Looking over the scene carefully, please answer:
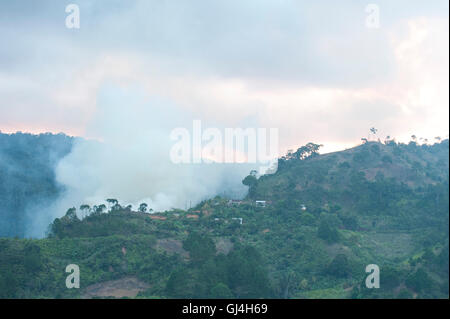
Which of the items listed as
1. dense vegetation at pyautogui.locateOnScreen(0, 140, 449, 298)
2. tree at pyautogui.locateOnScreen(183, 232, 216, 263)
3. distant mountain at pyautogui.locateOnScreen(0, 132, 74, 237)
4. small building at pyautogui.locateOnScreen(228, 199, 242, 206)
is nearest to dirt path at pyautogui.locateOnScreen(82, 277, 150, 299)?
dense vegetation at pyautogui.locateOnScreen(0, 140, 449, 298)

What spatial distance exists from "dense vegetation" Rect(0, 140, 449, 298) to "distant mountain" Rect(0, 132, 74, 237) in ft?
79.7

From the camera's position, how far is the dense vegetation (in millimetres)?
44438

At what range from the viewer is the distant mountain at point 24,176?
284 ft

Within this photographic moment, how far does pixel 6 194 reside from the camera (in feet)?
287

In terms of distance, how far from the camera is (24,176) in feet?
300

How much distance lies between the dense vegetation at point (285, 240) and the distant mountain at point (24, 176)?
79.7 feet

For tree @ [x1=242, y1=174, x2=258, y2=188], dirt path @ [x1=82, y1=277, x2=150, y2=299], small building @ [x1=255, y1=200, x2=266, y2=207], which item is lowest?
dirt path @ [x1=82, y1=277, x2=150, y2=299]

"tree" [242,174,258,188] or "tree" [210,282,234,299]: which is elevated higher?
"tree" [242,174,258,188]

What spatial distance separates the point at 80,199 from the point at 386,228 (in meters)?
43.4

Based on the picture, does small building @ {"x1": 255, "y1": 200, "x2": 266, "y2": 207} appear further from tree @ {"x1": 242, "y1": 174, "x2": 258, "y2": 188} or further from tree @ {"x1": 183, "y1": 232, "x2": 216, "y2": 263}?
tree @ {"x1": 183, "y1": 232, "x2": 216, "y2": 263}

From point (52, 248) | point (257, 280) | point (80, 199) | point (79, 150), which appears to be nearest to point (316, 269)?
point (257, 280)

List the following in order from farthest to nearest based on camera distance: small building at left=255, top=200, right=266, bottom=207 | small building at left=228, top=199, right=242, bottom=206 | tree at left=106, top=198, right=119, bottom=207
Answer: small building at left=255, top=200, right=266, bottom=207 < small building at left=228, top=199, right=242, bottom=206 < tree at left=106, top=198, right=119, bottom=207

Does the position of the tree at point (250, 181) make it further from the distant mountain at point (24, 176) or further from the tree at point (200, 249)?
the distant mountain at point (24, 176)
